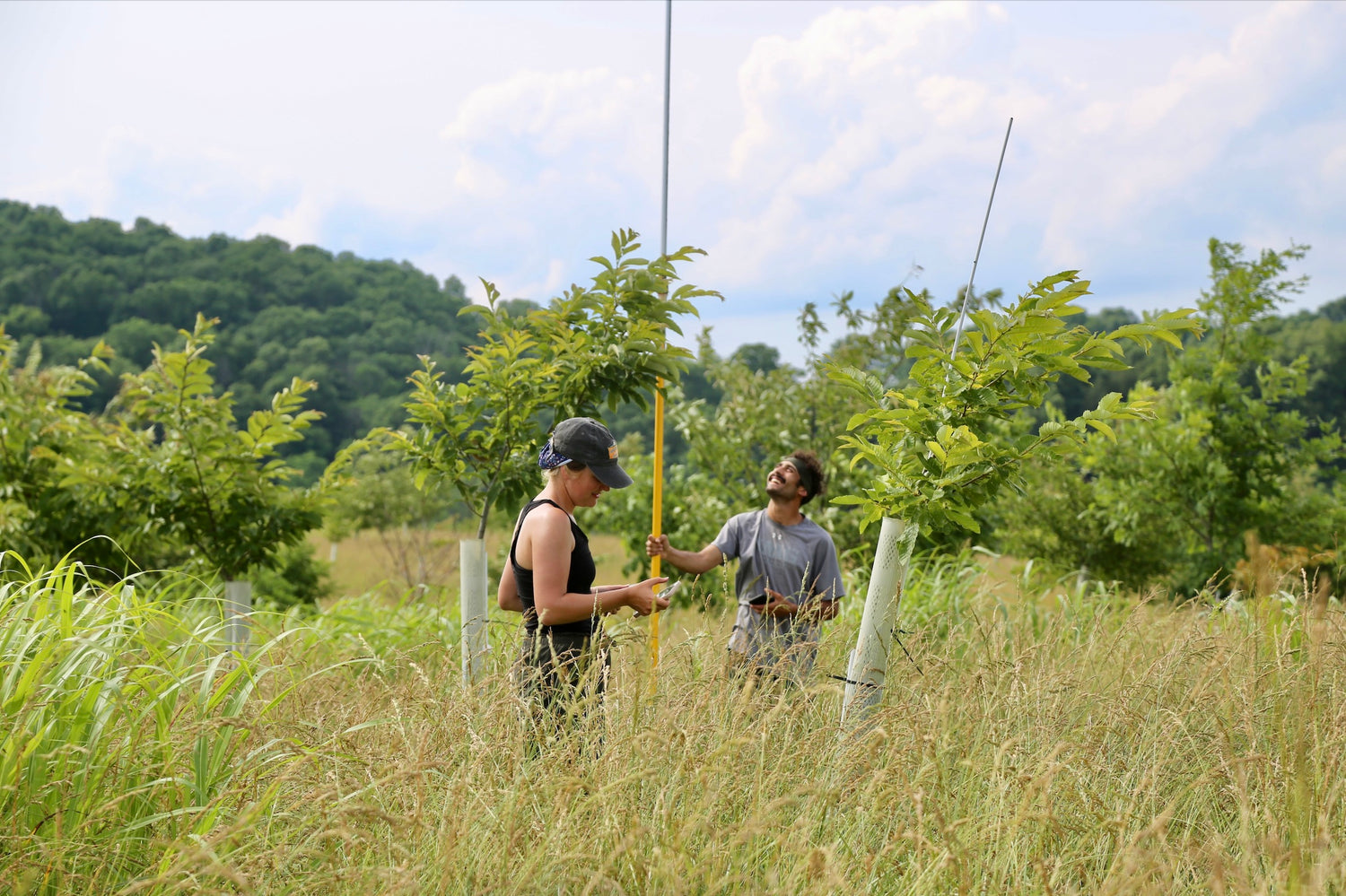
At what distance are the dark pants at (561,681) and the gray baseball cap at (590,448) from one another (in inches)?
21.9

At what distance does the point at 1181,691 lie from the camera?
3764mm

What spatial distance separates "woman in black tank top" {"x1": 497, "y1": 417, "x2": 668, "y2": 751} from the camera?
310 cm

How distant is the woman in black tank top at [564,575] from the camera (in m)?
3.10

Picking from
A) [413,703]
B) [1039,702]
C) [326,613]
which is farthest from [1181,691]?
[326,613]

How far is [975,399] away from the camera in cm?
325

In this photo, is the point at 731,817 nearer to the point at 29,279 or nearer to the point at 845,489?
the point at 845,489

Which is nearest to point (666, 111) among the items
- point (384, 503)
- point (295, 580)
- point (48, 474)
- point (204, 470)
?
point (204, 470)

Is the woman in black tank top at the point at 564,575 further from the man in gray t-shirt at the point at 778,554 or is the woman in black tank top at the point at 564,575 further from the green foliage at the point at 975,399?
the man in gray t-shirt at the point at 778,554

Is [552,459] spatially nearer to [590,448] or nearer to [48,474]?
[590,448]

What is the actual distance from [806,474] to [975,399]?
1486 millimetres

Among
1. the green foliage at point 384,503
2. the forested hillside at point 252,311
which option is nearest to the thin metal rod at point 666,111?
the green foliage at point 384,503

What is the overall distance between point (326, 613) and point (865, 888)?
480cm

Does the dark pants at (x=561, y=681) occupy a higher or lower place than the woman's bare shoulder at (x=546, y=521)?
lower

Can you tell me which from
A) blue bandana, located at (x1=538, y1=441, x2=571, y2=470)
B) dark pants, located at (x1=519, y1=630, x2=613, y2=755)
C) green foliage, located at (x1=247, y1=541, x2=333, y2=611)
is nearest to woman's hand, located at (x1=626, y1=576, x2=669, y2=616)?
dark pants, located at (x1=519, y1=630, x2=613, y2=755)
